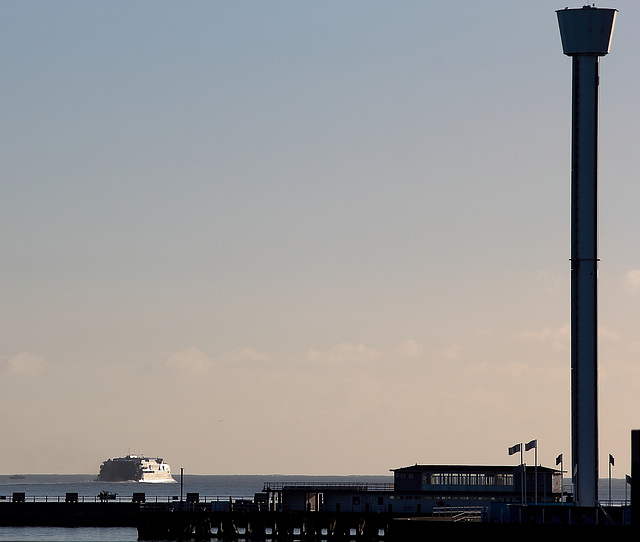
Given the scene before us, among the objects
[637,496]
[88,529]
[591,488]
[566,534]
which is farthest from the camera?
[88,529]

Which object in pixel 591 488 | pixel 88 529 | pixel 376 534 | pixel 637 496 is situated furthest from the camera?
pixel 88 529

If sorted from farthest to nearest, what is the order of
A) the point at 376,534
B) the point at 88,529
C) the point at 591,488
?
the point at 88,529
the point at 376,534
the point at 591,488

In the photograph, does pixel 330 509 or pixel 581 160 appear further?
pixel 330 509

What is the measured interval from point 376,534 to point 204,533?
61.7 ft

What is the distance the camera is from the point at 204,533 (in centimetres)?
15512

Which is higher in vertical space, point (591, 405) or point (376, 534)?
point (591, 405)

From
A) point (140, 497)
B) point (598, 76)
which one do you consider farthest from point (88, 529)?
point (598, 76)

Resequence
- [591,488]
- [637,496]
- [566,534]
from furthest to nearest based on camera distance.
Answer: [591,488], [566,534], [637,496]

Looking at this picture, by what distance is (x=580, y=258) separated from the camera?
130 meters

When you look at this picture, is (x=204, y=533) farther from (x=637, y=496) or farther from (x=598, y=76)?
(x=637, y=496)

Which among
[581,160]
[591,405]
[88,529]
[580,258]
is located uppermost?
[581,160]

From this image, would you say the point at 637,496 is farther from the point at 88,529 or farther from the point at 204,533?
the point at 88,529

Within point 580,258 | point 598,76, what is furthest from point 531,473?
point 598,76

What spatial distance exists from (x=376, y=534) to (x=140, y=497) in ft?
163
